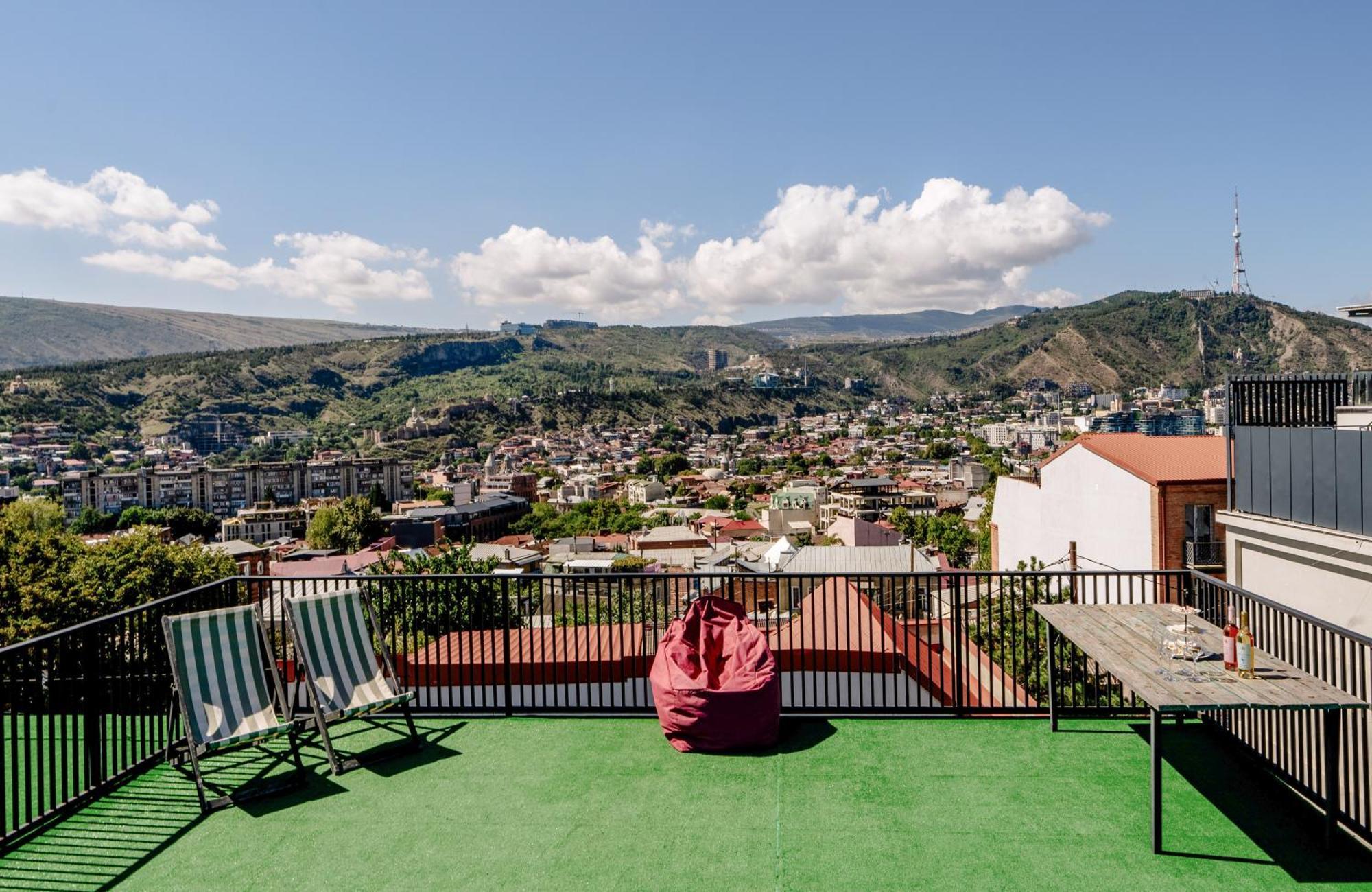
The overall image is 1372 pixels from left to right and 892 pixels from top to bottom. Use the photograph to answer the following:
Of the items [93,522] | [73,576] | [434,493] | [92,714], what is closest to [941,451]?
[434,493]

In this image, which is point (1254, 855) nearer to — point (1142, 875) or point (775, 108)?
point (1142, 875)

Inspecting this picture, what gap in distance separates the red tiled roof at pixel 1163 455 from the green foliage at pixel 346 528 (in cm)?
6826

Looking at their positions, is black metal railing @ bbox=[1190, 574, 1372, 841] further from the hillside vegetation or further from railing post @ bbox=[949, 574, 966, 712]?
the hillside vegetation

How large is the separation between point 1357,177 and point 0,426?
7128 inches

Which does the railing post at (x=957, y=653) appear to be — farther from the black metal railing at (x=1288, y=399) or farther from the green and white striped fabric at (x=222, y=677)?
the black metal railing at (x=1288, y=399)

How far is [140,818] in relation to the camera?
12.8ft

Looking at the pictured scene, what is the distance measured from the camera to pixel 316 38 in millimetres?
15695

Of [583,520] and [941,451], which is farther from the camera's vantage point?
[941,451]

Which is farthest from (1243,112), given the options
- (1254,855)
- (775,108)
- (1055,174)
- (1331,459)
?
(1055,174)

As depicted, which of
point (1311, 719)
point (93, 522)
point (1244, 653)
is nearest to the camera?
point (1244, 653)

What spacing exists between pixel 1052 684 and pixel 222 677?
4.61 meters

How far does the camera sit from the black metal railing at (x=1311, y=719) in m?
3.17

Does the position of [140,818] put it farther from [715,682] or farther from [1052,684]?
[1052,684]

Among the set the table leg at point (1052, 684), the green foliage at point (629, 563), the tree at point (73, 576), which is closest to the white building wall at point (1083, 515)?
the table leg at point (1052, 684)
